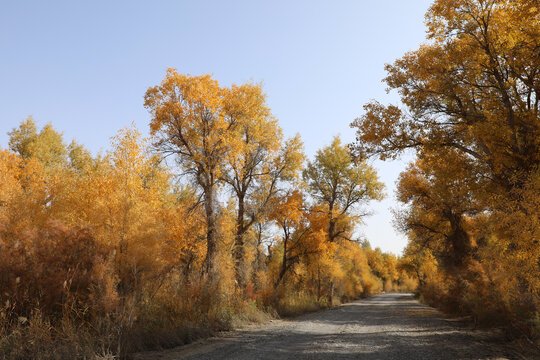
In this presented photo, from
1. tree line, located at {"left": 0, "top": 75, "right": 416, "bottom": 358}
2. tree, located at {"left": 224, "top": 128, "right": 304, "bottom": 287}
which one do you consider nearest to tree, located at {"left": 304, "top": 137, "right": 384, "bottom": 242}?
tree line, located at {"left": 0, "top": 75, "right": 416, "bottom": 358}

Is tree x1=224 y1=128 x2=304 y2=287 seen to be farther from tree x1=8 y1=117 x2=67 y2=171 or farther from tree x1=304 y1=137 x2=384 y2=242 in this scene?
tree x1=8 y1=117 x2=67 y2=171

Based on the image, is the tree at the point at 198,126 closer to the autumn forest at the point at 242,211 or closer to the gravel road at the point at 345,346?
the autumn forest at the point at 242,211

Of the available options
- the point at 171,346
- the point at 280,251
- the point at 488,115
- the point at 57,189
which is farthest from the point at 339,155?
the point at 171,346

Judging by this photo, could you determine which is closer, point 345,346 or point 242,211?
point 345,346

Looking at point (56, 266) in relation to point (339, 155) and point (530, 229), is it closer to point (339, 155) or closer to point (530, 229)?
point (530, 229)

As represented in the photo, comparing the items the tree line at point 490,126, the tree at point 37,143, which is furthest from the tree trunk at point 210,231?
the tree at point 37,143

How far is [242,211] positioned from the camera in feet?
63.9

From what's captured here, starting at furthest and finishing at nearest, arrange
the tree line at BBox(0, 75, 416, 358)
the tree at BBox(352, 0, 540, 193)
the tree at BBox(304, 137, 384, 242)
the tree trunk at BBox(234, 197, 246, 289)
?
the tree at BBox(304, 137, 384, 242) → the tree trunk at BBox(234, 197, 246, 289) → the tree at BBox(352, 0, 540, 193) → the tree line at BBox(0, 75, 416, 358)

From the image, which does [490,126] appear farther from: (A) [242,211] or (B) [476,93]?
(A) [242,211]

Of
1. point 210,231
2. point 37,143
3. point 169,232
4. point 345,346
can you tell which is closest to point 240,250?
point 210,231

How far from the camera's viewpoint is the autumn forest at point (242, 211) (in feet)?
24.7

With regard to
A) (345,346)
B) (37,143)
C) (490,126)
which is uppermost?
(37,143)

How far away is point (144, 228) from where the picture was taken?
32.5ft

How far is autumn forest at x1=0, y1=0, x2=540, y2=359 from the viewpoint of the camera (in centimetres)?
754
